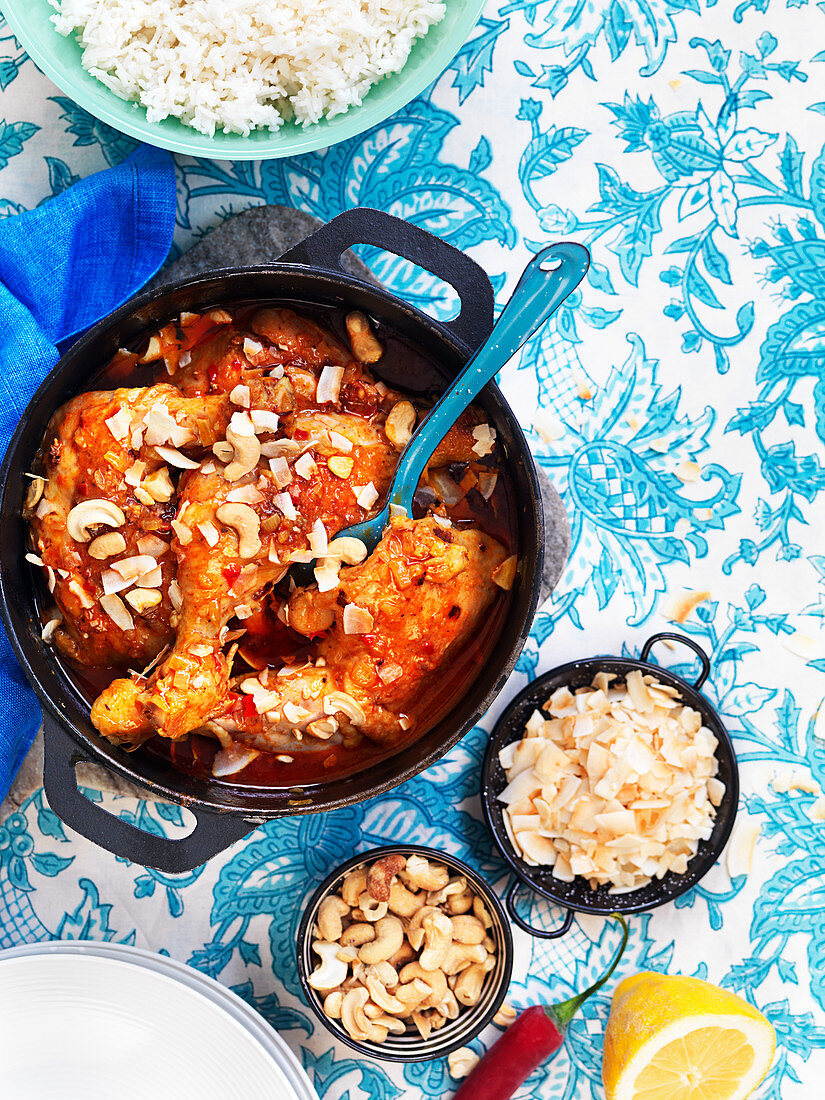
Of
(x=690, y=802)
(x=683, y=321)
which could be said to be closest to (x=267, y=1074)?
(x=690, y=802)

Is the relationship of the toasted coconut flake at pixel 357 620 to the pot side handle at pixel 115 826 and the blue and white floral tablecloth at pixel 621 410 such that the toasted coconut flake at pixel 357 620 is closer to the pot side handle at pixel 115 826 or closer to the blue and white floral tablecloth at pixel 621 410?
the pot side handle at pixel 115 826

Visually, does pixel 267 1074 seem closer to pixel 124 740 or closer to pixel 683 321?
pixel 124 740

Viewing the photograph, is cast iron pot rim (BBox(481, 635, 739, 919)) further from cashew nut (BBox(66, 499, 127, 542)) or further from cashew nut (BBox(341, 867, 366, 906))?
cashew nut (BBox(66, 499, 127, 542))

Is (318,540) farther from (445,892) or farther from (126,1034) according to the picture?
(126,1034)

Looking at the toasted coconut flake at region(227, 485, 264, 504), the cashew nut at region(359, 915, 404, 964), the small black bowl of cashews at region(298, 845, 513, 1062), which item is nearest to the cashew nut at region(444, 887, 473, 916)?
the small black bowl of cashews at region(298, 845, 513, 1062)

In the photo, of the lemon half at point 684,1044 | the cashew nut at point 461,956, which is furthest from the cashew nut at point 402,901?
the lemon half at point 684,1044

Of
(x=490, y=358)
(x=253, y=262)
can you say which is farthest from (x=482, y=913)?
(x=253, y=262)
